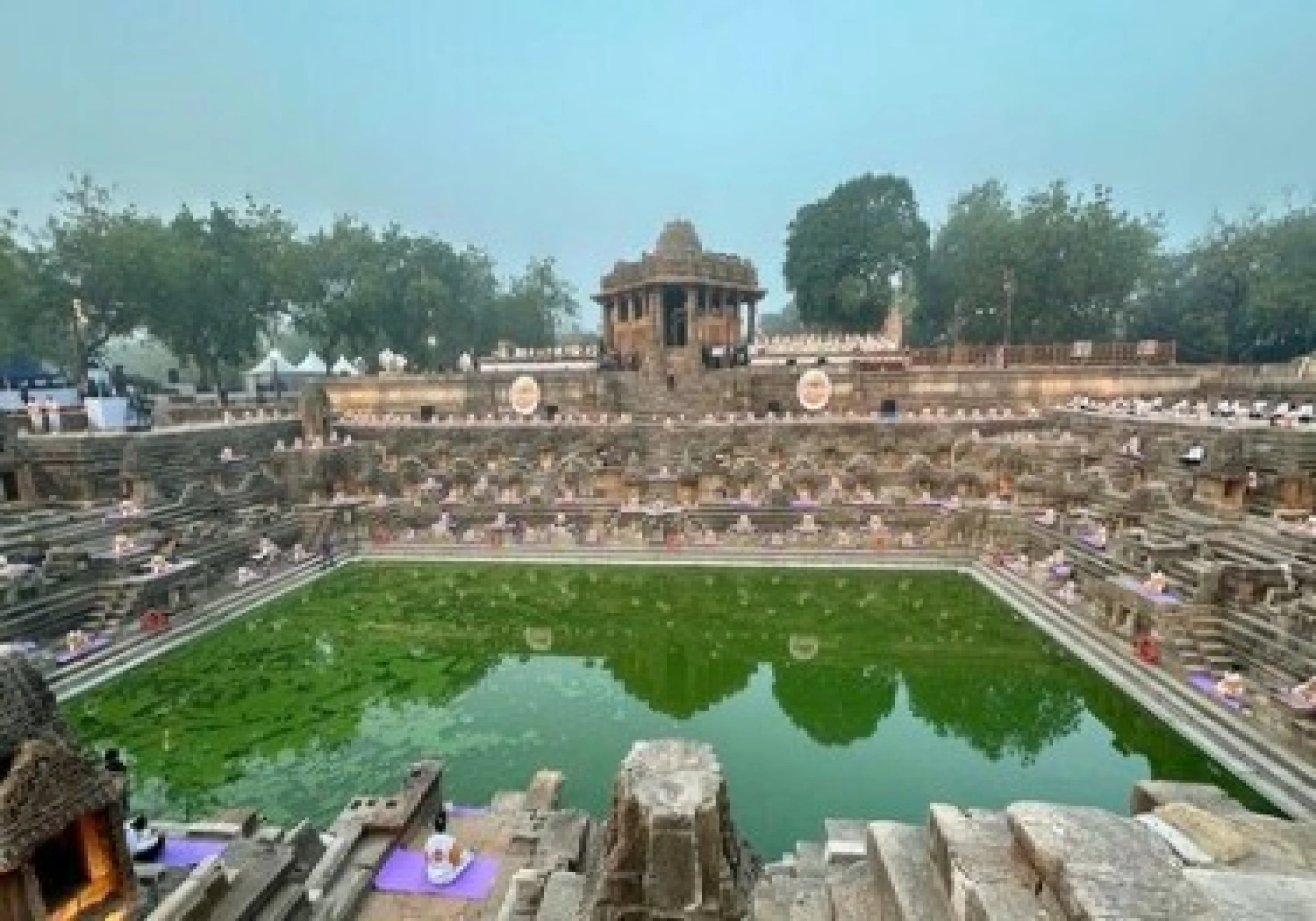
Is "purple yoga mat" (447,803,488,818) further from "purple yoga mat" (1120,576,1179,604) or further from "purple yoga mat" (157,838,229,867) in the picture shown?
"purple yoga mat" (1120,576,1179,604)

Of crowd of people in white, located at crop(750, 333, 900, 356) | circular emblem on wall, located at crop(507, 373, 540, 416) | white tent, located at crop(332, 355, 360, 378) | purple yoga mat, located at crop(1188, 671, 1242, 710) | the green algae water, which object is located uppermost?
crowd of people in white, located at crop(750, 333, 900, 356)

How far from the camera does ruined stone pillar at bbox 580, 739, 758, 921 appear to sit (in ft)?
13.2

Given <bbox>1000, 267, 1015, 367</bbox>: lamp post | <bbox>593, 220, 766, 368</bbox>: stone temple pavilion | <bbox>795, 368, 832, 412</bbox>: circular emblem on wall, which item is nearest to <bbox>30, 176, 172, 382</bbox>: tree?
<bbox>593, 220, 766, 368</bbox>: stone temple pavilion

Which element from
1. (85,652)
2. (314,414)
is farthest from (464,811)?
(314,414)

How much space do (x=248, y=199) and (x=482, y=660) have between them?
41742mm

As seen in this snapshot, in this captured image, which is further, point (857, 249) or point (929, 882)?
point (857, 249)

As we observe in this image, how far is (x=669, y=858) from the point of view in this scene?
4023mm

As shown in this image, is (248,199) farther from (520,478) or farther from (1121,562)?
(1121,562)

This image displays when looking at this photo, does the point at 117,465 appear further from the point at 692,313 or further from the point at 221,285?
the point at 692,313

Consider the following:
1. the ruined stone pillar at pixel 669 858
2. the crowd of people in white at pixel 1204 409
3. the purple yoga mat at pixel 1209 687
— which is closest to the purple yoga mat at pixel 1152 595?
the purple yoga mat at pixel 1209 687

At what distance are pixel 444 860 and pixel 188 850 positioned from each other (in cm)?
309

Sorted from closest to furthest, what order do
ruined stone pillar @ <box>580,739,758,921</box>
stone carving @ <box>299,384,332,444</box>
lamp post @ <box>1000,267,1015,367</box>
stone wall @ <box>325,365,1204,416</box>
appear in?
1. ruined stone pillar @ <box>580,739,758,921</box>
2. stone carving @ <box>299,384,332,444</box>
3. stone wall @ <box>325,365,1204,416</box>
4. lamp post @ <box>1000,267,1015,367</box>

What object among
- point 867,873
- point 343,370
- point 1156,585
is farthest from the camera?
point 343,370

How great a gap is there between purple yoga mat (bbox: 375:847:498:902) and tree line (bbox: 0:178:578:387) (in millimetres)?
35523
